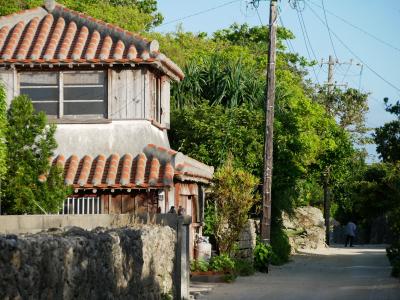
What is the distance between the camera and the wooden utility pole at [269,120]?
98.5 ft

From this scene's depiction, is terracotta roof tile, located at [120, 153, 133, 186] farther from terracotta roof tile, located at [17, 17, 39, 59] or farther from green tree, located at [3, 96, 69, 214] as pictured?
terracotta roof tile, located at [17, 17, 39, 59]

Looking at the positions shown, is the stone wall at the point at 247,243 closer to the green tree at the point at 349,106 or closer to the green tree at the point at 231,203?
the green tree at the point at 231,203

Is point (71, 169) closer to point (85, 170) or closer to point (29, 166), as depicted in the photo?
point (85, 170)

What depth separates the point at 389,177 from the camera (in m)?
31.7

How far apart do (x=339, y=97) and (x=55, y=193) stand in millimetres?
42631

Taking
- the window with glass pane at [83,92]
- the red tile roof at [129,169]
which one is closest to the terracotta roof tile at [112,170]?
the red tile roof at [129,169]

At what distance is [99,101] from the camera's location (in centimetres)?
2777

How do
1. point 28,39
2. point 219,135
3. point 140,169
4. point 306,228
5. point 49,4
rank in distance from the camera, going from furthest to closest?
1. point 306,228
2. point 219,135
3. point 49,4
4. point 28,39
5. point 140,169


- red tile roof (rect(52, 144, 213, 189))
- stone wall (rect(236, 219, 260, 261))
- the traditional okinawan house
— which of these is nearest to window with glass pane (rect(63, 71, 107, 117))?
the traditional okinawan house

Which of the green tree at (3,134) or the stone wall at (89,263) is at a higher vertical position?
the green tree at (3,134)

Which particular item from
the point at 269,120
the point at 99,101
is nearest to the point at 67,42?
the point at 99,101

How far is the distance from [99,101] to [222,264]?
5.64m

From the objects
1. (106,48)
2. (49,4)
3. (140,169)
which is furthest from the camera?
(49,4)

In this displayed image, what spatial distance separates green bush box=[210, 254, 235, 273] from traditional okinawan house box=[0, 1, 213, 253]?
191cm
